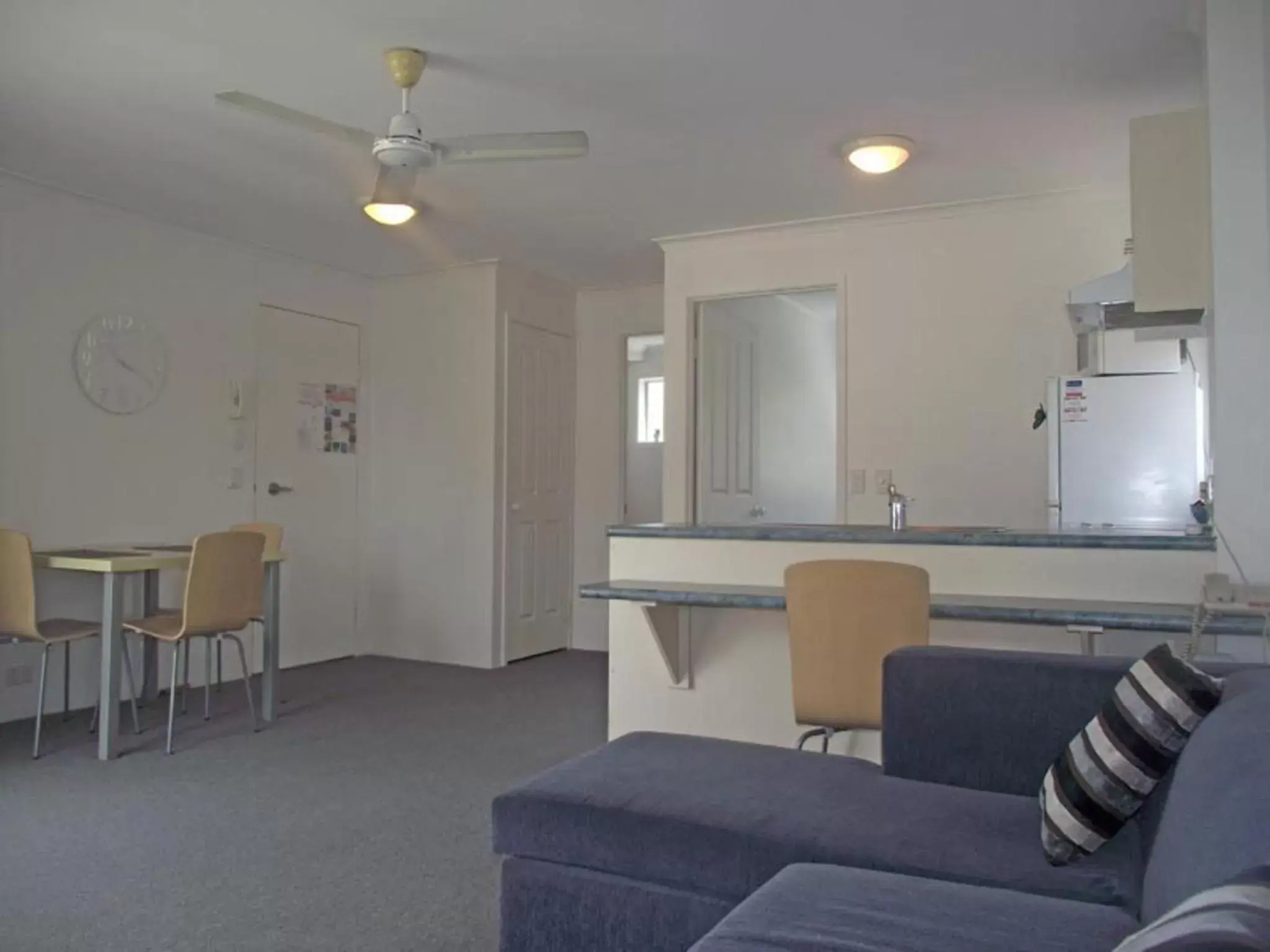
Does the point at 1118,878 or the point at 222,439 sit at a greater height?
the point at 222,439

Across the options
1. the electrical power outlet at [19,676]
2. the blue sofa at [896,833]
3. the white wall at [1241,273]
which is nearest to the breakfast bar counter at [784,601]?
the white wall at [1241,273]

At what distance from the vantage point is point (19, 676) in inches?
178

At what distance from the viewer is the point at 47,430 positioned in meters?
4.68

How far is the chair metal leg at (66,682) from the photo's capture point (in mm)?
4520

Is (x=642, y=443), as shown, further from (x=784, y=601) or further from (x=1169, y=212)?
(x=1169, y=212)

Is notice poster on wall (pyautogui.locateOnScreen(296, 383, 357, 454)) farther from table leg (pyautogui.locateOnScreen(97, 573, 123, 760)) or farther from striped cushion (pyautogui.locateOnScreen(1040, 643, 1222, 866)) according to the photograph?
striped cushion (pyautogui.locateOnScreen(1040, 643, 1222, 866))

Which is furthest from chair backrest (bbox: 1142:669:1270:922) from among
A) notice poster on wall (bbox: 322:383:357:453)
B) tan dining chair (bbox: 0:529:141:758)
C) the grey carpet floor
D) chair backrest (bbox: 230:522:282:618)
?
notice poster on wall (bbox: 322:383:357:453)

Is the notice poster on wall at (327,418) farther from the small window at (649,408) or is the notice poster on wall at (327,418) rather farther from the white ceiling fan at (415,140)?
the white ceiling fan at (415,140)

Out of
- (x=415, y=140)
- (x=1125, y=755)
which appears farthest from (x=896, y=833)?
(x=415, y=140)

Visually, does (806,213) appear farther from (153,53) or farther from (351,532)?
(351,532)

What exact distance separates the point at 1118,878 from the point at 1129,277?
2.65 m

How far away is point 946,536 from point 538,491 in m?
3.98

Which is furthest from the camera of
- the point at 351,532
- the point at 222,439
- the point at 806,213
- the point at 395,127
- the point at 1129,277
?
the point at 351,532

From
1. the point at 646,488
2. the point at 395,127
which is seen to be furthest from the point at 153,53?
the point at 646,488
